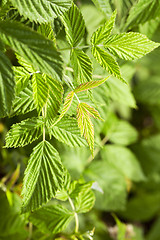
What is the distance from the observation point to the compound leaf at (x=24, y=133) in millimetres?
501

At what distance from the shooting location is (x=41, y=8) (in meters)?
0.49

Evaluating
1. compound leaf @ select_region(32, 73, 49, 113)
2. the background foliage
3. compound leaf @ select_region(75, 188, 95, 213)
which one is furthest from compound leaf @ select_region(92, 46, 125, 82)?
compound leaf @ select_region(75, 188, 95, 213)

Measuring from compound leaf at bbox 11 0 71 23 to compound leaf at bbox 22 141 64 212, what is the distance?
22 centimetres

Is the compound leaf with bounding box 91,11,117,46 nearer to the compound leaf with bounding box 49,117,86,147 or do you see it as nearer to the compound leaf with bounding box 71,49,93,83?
the compound leaf with bounding box 71,49,93,83

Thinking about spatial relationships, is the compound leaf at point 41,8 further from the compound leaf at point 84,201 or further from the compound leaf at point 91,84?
the compound leaf at point 84,201

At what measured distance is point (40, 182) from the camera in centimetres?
53

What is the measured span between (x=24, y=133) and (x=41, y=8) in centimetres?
22

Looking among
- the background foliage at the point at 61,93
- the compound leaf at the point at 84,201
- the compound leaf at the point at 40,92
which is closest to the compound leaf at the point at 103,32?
the background foliage at the point at 61,93

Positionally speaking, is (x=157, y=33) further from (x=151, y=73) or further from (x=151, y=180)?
(x=151, y=73)

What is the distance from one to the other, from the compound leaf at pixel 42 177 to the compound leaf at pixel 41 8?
0.72 ft

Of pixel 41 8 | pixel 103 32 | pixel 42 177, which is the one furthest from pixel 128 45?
pixel 42 177

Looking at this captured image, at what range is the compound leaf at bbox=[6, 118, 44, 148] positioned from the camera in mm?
501

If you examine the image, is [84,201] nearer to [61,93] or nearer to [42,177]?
[42,177]

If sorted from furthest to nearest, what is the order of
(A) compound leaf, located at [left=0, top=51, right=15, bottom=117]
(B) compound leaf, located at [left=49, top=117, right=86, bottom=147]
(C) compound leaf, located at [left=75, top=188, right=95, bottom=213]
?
(C) compound leaf, located at [left=75, top=188, right=95, bottom=213] < (B) compound leaf, located at [left=49, top=117, right=86, bottom=147] < (A) compound leaf, located at [left=0, top=51, right=15, bottom=117]
